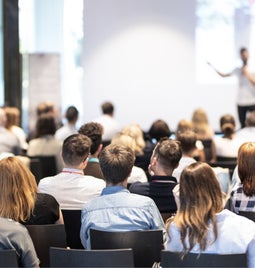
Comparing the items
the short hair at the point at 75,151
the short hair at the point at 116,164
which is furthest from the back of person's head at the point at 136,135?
the short hair at the point at 116,164

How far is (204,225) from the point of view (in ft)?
10.6

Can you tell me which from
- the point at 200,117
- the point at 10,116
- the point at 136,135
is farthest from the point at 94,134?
the point at 200,117

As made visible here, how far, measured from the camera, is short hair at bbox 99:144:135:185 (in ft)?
13.0

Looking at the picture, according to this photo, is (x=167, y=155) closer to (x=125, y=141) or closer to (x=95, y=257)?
(x=95, y=257)

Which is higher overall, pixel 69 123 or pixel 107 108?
pixel 107 108

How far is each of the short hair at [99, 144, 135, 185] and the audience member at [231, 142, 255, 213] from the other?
0.73 metres

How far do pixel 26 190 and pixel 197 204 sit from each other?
3.34 ft

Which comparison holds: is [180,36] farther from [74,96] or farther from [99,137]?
[99,137]

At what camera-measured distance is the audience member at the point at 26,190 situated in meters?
3.73

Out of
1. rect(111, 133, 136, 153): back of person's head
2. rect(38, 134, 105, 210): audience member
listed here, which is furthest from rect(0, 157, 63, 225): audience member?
rect(111, 133, 136, 153): back of person's head

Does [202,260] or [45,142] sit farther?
[45,142]

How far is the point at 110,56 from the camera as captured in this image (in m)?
12.7

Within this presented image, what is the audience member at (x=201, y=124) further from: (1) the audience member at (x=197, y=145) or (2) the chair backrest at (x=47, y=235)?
(2) the chair backrest at (x=47, y=235)

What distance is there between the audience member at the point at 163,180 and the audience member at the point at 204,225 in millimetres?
1120
